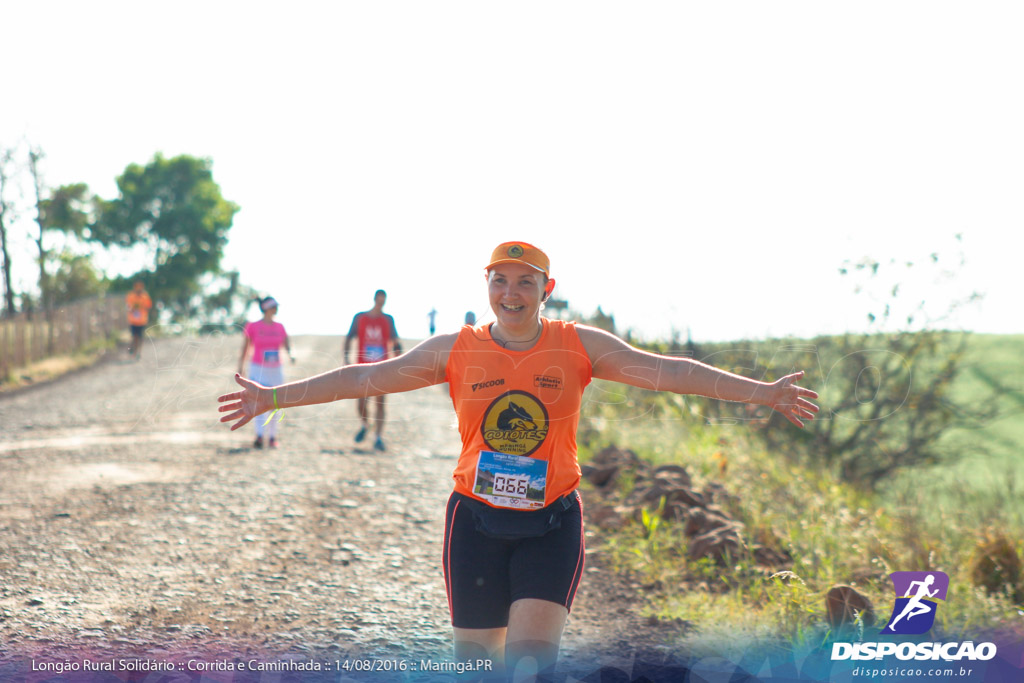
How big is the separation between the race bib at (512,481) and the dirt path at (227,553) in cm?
191

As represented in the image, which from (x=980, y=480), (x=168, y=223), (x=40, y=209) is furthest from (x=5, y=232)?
(x=980, y=480)

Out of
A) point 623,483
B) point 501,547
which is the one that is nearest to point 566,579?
point 501,547

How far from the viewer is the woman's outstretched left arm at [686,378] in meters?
3.24

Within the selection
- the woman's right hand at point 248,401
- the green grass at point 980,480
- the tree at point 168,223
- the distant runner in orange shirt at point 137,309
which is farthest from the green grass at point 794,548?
the tree at point 168,223

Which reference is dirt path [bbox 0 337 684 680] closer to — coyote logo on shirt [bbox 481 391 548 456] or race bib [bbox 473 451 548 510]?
race bib [bbox 473 451 548 510]

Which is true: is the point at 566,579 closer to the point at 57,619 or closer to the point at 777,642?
the point at 777,642

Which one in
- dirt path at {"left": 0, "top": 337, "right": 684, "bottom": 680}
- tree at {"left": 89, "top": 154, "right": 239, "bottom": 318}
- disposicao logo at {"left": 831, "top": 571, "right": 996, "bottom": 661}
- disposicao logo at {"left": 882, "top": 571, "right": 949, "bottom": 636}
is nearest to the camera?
disposicao logo at {"left": 831, "top": 571, "right": 996, "bottom": 661}

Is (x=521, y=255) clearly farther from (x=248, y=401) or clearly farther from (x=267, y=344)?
(x=267, y=344)

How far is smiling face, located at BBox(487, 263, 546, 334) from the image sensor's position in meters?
3.24

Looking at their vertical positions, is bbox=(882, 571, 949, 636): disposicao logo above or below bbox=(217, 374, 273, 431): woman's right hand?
below

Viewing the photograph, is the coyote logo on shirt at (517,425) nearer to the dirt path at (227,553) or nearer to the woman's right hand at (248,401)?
the woman's right hand at (248,401)

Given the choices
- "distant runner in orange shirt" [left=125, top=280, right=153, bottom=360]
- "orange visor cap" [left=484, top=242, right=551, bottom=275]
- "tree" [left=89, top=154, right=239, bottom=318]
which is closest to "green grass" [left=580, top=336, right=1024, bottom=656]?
"orange visor cap" [left=484, top=242, right=551, bottom=275]

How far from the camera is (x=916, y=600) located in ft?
16.8

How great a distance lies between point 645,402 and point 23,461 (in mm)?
8689
